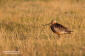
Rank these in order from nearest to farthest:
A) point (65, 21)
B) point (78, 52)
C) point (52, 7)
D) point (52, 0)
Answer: point (78, 52)
point (65, 21)
point (52, 7)
point (52, 0)

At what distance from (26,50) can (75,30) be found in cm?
235

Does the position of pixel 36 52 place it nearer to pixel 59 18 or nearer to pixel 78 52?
pixel 78 52

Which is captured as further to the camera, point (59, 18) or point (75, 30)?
point (59, 18)

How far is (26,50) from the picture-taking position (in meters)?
6.89

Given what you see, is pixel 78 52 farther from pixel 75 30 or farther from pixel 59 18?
pixel 59 18

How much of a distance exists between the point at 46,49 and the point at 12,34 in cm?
175

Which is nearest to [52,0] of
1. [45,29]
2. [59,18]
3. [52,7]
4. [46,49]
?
[52,7]

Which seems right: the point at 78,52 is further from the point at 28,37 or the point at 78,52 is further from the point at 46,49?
the point at 28,37

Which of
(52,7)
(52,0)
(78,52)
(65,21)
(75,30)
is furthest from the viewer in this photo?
(52,0)

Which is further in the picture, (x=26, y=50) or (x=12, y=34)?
(x=12, y=34)

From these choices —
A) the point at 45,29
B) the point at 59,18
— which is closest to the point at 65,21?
the point at 59,18

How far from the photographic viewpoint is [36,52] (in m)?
6.75

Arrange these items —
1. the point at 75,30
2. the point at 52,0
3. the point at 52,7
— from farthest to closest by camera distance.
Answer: the point at 52,0, the point at 52,7, the point at 75,30

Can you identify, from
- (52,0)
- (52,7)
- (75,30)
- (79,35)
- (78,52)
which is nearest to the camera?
(78,52)
